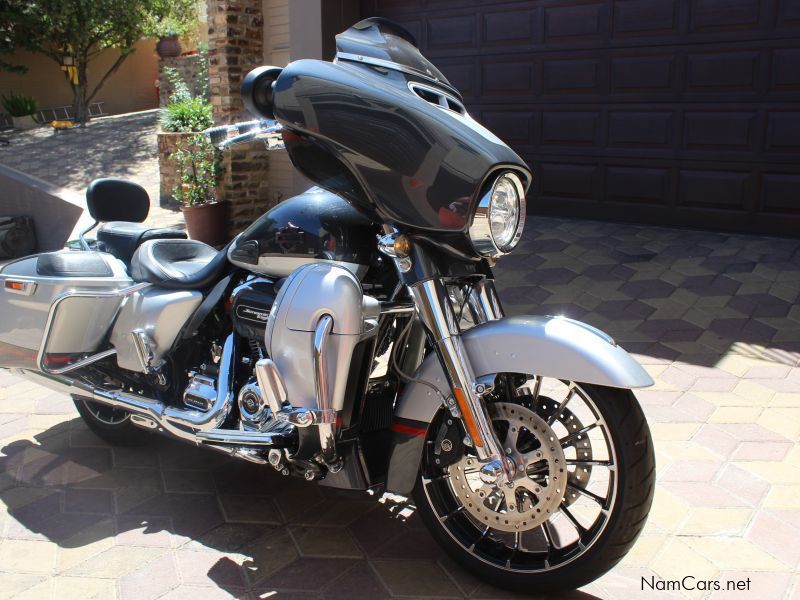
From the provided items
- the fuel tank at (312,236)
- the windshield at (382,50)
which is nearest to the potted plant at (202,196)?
the fuel tank at (312,236)

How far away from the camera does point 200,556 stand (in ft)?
8.57

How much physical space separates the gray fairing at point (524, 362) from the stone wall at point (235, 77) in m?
5.64

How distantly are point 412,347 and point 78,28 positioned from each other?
53.5 ft

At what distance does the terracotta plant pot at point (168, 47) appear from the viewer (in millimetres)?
17000

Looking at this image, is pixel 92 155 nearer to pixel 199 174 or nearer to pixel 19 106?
pixel 19 106

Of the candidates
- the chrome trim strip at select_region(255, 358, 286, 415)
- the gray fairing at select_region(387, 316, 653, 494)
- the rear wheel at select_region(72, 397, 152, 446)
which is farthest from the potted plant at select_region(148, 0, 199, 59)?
the gray fairing at select_region(387, 316, 653, 494)

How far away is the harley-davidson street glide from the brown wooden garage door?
418 cm

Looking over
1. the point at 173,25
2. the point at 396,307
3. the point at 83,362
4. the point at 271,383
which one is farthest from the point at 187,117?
the point at 173,25

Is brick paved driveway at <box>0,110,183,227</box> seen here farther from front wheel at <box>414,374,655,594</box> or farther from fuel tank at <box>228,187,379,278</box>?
front wheel at <box>414,374,655,594</box>

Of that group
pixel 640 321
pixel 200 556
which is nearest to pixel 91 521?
pixel 200 556

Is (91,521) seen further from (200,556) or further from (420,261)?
(420,261)

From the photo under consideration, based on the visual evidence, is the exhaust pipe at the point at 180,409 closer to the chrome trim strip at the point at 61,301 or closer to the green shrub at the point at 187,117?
the chrome trim strip at the point at 61,301

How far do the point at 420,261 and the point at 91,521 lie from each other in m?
1.68

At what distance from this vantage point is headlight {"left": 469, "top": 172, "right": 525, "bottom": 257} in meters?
2.12
